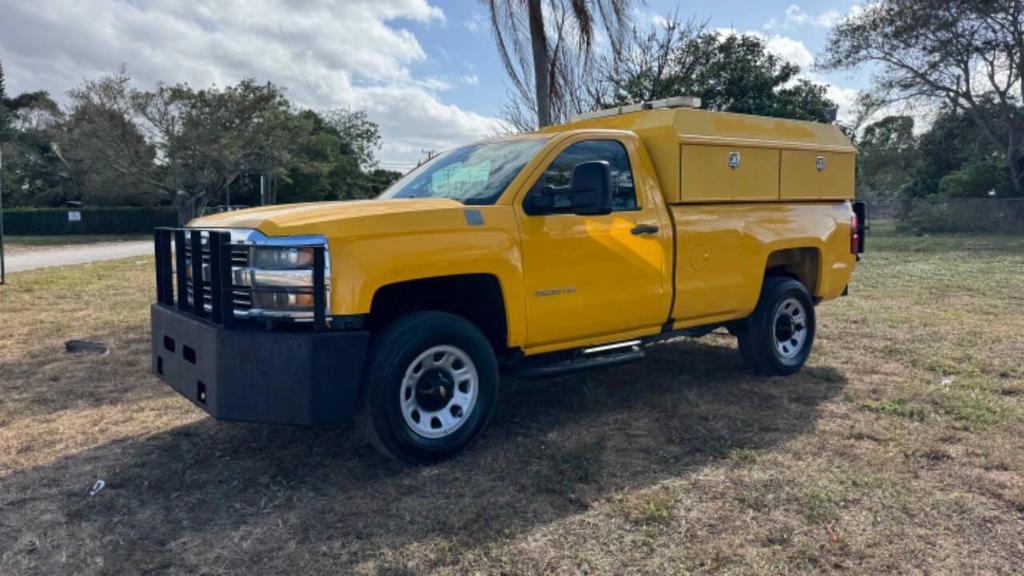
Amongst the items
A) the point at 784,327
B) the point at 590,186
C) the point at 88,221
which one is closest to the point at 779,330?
the point at 784,327

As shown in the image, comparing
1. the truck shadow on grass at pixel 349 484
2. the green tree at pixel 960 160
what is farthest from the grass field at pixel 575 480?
the green tree at pixel 960 160

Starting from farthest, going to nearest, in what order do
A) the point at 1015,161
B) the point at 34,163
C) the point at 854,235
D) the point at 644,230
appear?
the point at 34,163 → the point at 1015,161 → the point at 854,235 → the point at 644,230

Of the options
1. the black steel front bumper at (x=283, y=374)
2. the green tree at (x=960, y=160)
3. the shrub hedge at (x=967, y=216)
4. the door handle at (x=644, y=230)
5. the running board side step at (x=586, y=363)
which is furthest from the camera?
the green tree at (x=960, y=160)

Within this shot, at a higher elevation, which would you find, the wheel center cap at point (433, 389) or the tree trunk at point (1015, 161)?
the tree trunk at point (1015, 161)

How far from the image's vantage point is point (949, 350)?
716 cm

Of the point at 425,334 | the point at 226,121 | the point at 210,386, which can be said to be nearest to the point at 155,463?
the point at 210,386

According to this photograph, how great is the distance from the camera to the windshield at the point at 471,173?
4691 mm

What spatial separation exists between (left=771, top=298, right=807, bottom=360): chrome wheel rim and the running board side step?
5.79 ft

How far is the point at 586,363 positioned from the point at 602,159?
143 cm

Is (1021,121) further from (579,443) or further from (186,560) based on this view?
(186,560)

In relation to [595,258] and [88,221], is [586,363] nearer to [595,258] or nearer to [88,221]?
[595,258]

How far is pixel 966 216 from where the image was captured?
2933 centimetres

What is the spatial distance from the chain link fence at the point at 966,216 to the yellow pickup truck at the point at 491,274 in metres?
27.2

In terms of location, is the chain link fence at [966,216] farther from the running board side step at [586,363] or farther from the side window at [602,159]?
the running board side step at [586,363]
